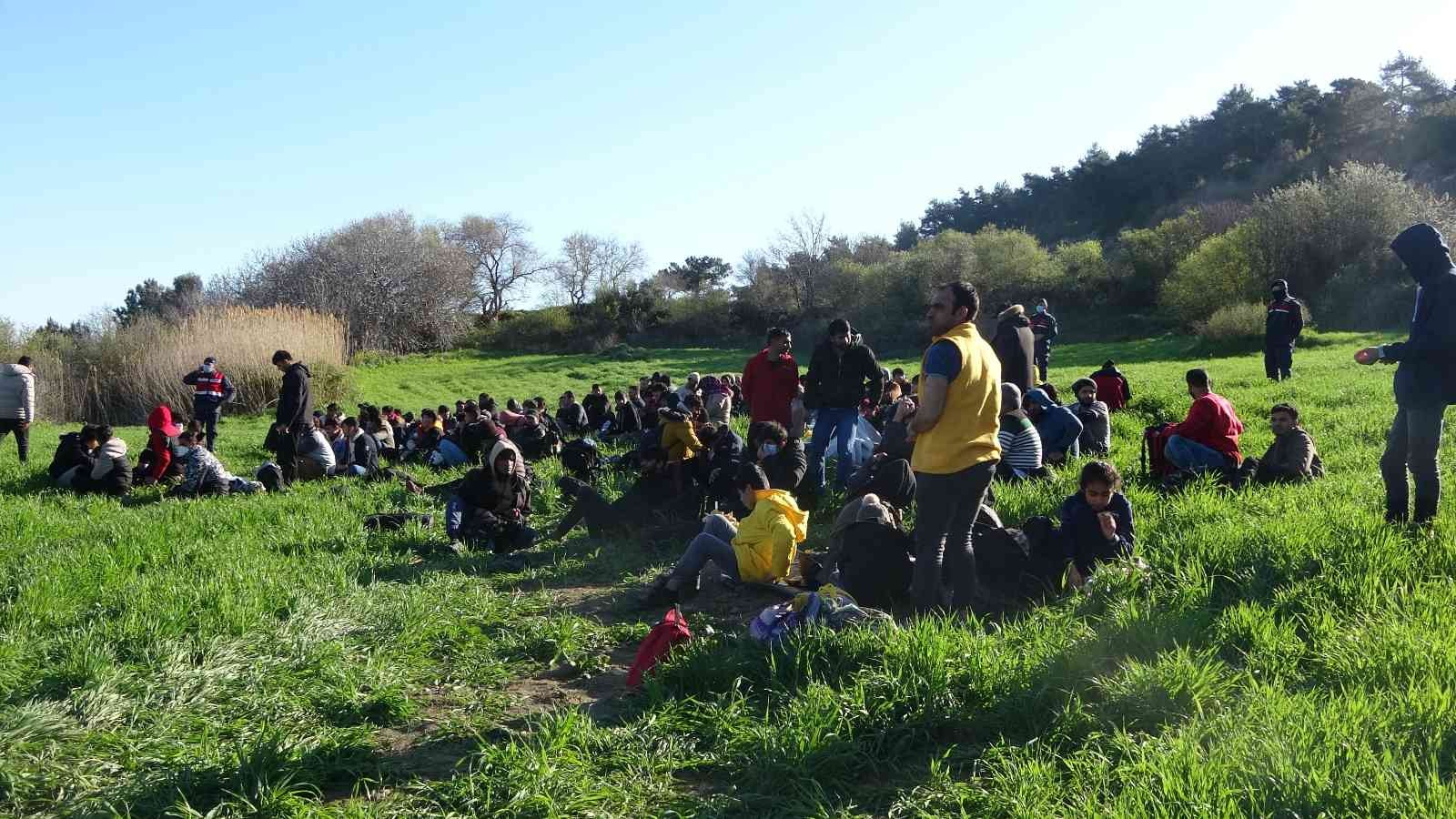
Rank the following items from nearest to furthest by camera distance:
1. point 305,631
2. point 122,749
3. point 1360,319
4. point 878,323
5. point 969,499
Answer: point 122,749 → point 969,499 → point 305,631 → point 1360,319 → point 878,323

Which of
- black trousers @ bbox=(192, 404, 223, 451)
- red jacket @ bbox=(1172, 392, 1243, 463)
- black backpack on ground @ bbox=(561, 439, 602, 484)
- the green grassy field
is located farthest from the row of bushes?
red jacket @ bbox=(1172, 392, 1243, 463)

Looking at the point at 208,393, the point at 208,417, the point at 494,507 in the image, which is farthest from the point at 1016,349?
the point at 208,417

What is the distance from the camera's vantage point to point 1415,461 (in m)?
5.31

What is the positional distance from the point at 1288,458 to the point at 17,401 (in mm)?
15997

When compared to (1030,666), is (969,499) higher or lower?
higher

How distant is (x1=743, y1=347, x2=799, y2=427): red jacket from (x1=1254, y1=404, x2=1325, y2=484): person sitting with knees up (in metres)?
4.15

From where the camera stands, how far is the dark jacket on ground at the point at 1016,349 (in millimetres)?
9391

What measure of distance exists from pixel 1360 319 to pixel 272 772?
31.3 metres

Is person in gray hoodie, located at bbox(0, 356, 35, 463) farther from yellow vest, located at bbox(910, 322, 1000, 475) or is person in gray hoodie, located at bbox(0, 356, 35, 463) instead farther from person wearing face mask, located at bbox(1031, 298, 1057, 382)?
person wearing face mask, located at bbox(1031, 298, 1057, 382)

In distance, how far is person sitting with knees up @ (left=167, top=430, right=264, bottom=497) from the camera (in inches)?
433

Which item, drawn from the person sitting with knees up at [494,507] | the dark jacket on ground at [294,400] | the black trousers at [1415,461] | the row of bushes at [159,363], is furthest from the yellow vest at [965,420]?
the row of bushes at [159,363]

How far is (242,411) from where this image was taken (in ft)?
72.0

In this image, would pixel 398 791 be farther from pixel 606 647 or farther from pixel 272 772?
pixel 606 647

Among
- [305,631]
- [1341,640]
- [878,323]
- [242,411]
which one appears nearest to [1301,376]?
[1341,640]
